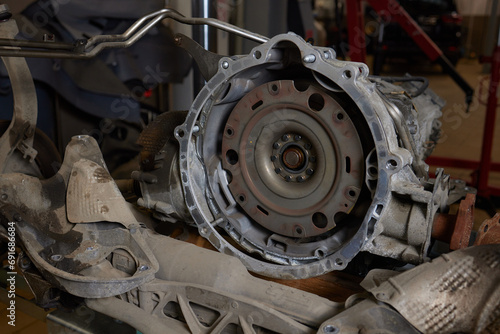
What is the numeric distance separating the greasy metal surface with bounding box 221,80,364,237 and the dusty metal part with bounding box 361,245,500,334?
287mm

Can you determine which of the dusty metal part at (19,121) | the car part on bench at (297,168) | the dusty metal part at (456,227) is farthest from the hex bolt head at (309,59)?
the dusty metal part at (19,121)

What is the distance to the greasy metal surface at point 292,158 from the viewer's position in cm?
Result: 131

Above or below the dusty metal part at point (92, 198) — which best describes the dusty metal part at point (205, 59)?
above

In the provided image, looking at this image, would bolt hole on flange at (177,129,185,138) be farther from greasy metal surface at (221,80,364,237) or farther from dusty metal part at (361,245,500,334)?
dusty metal part at (361,245,500,334)

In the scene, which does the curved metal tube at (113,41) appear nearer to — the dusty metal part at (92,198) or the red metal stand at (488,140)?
the dusty metal part at (92,198)

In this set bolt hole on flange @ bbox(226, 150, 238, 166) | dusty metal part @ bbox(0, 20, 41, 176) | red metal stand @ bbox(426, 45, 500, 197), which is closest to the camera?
bolt hole on flange @ bbox(226, 150, 238, 166)

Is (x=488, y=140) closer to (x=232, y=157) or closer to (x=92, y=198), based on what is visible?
(x=232, y=157)

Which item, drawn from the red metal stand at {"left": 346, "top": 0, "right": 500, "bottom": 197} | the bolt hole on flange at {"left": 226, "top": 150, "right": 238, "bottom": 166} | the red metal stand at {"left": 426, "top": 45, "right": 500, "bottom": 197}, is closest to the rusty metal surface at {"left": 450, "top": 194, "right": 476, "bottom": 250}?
the bolt hole on flange at {"left": 226, "top": 150, "right": 238, "bottom": 166}

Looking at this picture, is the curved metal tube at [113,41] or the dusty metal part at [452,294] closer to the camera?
the dusty metal part at [452,294]

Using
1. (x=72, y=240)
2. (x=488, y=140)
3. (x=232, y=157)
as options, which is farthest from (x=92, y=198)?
(x=488, y=140)

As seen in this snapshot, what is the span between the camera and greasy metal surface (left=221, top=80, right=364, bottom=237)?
1308mm

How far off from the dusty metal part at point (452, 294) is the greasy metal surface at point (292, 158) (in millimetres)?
287

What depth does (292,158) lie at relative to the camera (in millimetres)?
1419

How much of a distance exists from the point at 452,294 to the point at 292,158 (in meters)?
0.59
